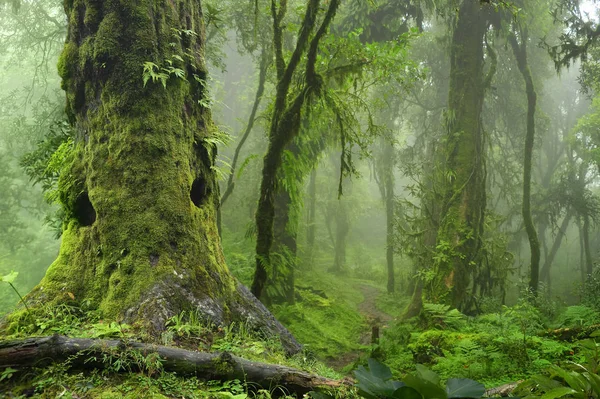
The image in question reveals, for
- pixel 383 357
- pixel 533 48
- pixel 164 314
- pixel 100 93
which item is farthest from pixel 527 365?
pixel 533 48

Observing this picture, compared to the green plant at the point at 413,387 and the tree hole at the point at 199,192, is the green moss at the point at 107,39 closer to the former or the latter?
the tree hole at the point at 199,192

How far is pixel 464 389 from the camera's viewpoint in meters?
1.67

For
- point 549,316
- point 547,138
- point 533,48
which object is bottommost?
point 549,316

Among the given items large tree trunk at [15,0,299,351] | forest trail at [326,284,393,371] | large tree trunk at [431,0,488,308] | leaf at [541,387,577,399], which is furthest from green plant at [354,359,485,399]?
large tree trunk at [431,0,488,308]

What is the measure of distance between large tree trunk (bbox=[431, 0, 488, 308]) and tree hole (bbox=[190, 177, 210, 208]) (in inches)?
227

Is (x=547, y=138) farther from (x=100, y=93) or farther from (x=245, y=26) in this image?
(x=100, y=93)

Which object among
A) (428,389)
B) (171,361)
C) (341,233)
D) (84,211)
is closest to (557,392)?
(428,389)

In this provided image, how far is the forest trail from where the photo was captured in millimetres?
8712

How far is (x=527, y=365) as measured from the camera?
4.25m

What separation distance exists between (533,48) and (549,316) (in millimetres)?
16412

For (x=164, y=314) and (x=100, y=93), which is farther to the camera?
(x=100, y=93)

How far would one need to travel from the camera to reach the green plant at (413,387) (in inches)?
62.9

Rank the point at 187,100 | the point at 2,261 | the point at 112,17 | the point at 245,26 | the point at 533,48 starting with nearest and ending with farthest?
the point at 112,17, the point at 187,100, the point at 245,26, the point at 533,48, the point at 2,261

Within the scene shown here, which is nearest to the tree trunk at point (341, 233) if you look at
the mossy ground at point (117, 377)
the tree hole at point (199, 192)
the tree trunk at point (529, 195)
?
the tree trunk at point (529, 195)
